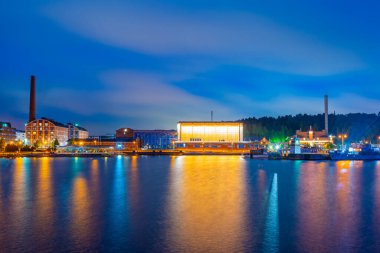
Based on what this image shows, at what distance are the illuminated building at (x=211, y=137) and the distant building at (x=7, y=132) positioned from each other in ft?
187

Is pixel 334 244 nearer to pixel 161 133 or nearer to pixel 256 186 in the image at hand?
pixel 256 186

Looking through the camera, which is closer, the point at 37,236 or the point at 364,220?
the point at 37,236

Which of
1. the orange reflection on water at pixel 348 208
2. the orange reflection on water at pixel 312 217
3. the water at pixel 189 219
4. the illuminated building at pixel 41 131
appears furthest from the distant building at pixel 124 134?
the orange reflection on water at pixel 312 217

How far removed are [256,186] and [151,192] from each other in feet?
22.5

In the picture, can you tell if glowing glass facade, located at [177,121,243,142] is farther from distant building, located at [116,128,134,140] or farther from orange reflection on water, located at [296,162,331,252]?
orange reflection on water, located at [296,162,331,252]

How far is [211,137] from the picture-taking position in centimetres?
9406

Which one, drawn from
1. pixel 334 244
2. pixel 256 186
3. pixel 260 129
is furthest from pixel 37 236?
pixel 260 129

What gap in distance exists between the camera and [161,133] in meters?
130

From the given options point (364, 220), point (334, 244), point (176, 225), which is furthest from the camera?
point (364, 220)

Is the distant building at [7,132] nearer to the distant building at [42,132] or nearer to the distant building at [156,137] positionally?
the distant building at [42,132]

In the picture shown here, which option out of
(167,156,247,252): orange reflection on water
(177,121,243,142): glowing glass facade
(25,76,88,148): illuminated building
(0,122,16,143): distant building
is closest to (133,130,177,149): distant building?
(25,76,88,148): illuminated building

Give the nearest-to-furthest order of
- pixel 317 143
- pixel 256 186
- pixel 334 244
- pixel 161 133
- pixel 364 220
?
pixel 334 244, pixel 364 220, pixel 256 186, pixel 317 143, pixel 161 133

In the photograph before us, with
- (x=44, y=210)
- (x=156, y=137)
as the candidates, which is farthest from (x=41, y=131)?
(x=44, y=210)

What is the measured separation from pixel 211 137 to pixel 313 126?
6004cm
